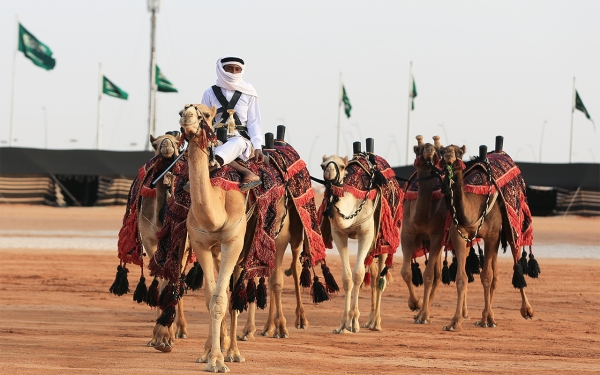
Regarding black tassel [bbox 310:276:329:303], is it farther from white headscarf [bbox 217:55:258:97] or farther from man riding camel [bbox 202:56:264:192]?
white headscarf [bbox 217:55:258:97]

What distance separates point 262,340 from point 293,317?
8.23ft

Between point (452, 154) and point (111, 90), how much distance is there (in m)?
33.1

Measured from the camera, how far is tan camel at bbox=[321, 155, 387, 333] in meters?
13.9

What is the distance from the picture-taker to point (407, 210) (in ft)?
51.4

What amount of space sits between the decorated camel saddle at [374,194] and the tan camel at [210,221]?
3.54 m

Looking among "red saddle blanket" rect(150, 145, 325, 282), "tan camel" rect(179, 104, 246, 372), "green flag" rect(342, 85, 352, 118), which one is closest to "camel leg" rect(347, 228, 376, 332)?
"red saddle blanket" rect(150, 145, 325, 282)

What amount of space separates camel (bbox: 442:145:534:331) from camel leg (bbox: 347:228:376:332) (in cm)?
124

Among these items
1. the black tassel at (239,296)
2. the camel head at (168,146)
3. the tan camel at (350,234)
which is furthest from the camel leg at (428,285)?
the camel head at (168,146)

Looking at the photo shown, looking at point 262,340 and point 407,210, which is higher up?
point 407,210

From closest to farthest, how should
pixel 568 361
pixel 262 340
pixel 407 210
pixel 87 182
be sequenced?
pixel 568 361 < pixel 262 340 < pixel 407 210 < pixel 87 182

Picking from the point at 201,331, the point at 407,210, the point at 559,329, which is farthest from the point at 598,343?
the point at 201,331

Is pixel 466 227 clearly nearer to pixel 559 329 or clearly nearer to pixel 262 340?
pixel 559 329

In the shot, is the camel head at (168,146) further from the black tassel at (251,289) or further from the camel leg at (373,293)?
the camel leg at (373,293)

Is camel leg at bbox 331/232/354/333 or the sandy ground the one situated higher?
camel leg at bbox 331/232/354/333
